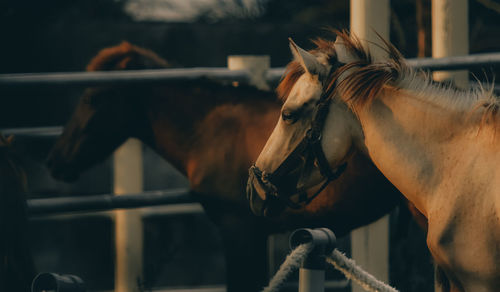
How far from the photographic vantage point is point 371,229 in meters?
4.65

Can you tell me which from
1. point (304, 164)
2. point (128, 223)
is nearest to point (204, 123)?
point (128, 223)

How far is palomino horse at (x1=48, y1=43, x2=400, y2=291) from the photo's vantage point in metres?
4.15

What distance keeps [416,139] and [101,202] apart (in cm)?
183

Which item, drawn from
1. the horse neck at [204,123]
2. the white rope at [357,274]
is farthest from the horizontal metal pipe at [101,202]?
the white rope at [357,274]

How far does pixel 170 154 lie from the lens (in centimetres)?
468

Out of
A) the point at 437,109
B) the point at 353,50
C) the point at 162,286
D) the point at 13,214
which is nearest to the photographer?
the point at 437,109

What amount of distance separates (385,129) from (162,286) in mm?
5473

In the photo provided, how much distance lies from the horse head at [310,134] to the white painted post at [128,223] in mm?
1661

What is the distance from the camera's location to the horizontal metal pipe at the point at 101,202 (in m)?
4.40

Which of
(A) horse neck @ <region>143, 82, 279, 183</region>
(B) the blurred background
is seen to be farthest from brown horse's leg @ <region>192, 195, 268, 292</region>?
(B) the blurred background

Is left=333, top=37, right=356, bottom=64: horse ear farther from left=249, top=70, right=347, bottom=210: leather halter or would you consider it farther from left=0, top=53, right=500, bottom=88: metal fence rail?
left=0, top=53, right=500, bottom=88: metal fence rail

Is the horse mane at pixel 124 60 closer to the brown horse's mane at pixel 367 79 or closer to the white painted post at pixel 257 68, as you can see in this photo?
the white painted post at pixel 257 68

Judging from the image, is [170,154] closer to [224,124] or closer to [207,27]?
[224,124]

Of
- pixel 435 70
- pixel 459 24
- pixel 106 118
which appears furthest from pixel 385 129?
pixel 106 118
